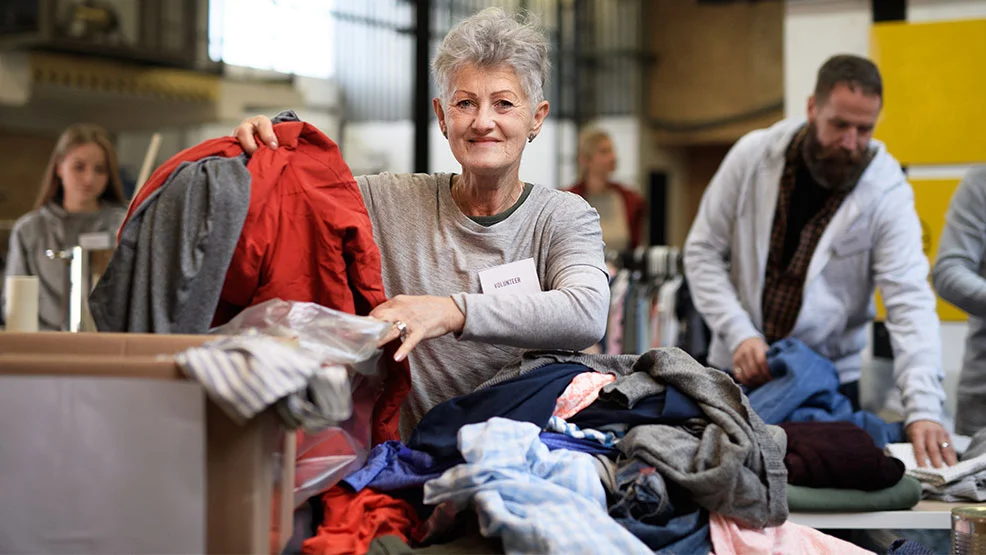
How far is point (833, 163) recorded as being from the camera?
3129 mm

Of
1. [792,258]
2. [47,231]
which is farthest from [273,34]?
[792,258]

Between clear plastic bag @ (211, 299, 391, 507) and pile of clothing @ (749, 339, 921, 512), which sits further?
pile of clothing @ (749, 339, 921, 512)

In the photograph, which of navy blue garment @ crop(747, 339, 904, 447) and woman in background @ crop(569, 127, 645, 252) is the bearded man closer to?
navy blue garment @ crop(747, 339, 904, 447)

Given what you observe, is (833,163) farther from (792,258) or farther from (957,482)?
(957,482)

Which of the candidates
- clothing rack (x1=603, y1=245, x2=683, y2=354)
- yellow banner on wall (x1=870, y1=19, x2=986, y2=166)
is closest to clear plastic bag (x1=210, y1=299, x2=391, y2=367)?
clothing rack (x1=603, y1=245, x2=683, y2=354)

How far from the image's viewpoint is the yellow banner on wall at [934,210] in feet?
16.8

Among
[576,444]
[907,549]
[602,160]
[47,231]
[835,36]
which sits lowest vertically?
[907,549]

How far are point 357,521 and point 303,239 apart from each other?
19.0 inches

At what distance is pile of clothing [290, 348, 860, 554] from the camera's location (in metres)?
1.41

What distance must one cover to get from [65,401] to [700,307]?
240 centimetres

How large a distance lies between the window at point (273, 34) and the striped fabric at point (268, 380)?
7.92 meters

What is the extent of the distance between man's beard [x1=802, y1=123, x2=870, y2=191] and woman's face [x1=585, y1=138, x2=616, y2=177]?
3181 mm

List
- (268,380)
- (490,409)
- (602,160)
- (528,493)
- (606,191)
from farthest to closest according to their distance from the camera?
(606,191), (602,160), (490,409), (528,493), (268,380)

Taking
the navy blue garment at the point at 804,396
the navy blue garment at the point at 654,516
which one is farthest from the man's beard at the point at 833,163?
the navy blue garment at the point at 654,516
